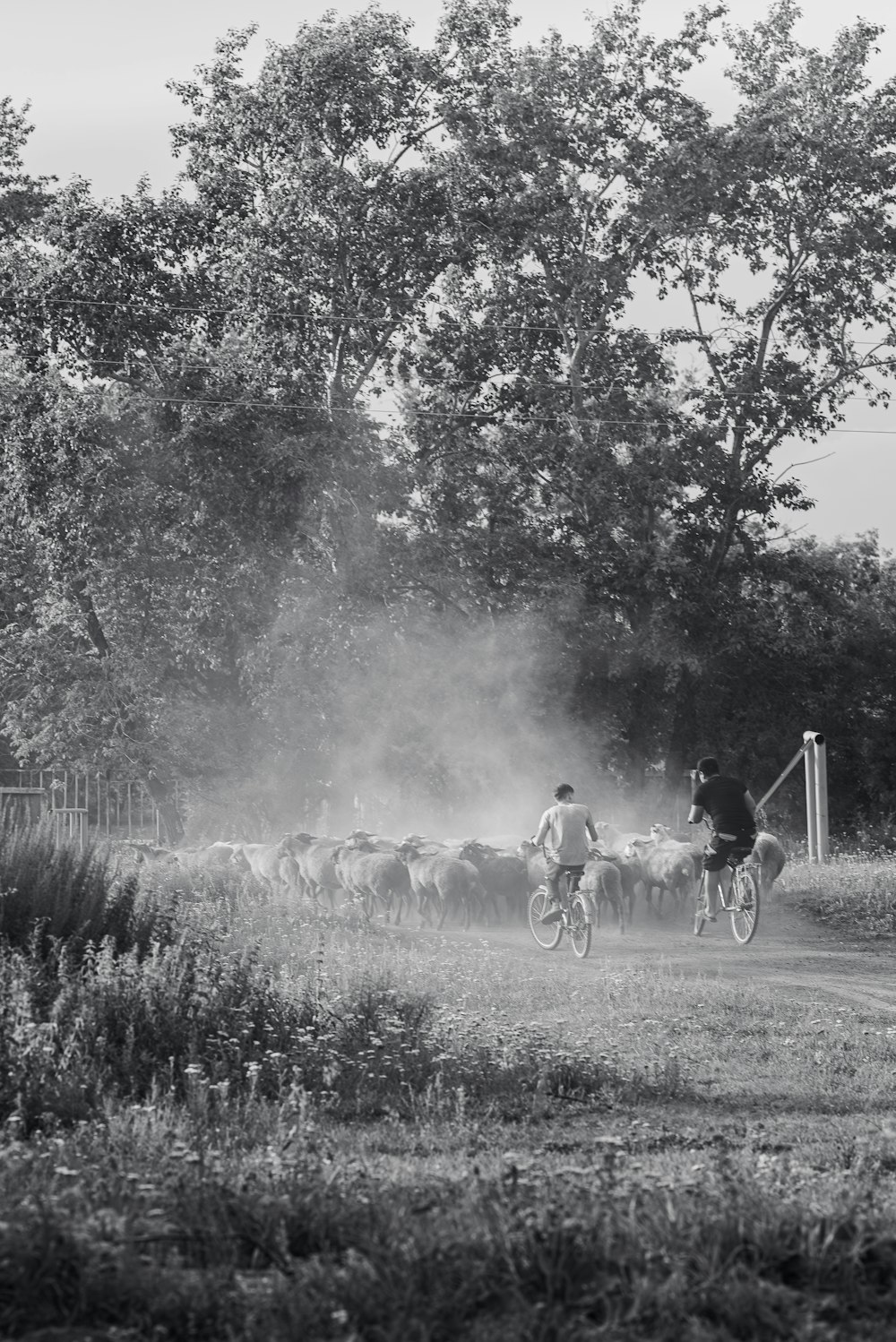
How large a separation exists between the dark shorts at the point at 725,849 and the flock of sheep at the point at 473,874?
1.36 metres

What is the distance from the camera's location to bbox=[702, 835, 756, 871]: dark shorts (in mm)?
19297

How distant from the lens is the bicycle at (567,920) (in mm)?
18047

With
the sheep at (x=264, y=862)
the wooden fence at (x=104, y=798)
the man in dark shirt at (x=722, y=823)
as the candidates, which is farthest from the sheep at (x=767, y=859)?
the wooden fence at (x=104, y=798)

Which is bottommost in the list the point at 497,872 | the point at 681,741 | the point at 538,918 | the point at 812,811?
the point at 538,918

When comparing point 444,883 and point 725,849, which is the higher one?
point 725,849

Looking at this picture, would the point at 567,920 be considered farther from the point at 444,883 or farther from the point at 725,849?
the point at 444,883

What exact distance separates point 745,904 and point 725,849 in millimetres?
796

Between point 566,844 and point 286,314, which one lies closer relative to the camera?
point 566,844

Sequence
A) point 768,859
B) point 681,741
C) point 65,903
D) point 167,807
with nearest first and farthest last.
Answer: point 65,903, point 768,859, point 167,807, point 681,741

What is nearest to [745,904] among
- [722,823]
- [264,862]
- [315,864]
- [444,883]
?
[722,823]

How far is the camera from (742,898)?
18.9 m

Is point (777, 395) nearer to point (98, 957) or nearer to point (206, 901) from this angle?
point (206, 901)

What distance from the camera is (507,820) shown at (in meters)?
35.8

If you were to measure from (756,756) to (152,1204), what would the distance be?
1325 inches
